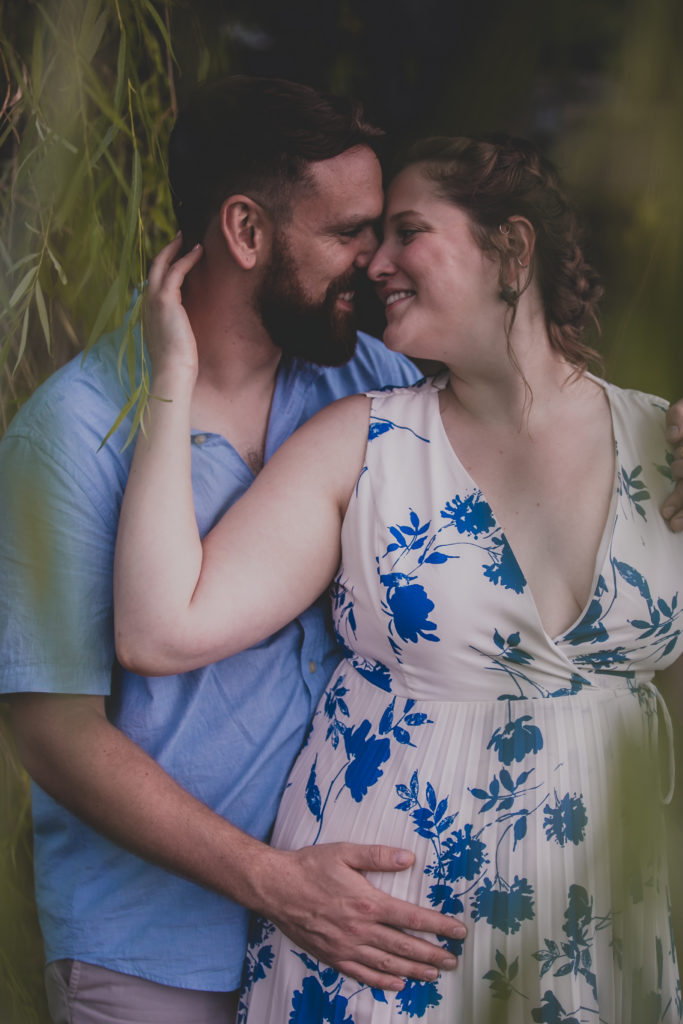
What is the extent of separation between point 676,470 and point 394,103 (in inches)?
22.2

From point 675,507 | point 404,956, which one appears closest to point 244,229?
point 675,507

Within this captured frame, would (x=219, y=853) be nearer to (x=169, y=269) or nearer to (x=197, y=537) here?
(x=197, y=537)

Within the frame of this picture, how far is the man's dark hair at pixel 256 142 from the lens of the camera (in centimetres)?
132

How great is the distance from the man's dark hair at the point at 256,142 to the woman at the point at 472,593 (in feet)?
0.57

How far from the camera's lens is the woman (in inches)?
41.8

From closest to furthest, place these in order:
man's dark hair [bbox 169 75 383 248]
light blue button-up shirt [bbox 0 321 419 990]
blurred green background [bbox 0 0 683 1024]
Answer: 1. blurred green background [bbox 0 0 683 1024]
2. light blue button-up shirt [bbox 0 321 419 990]
3. man's dark hair [bbox 169 75 383 248]

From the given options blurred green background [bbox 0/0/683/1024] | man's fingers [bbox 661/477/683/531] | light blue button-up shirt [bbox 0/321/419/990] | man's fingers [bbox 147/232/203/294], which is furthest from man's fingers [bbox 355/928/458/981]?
man's fingers [bbox 147/232/203/294]

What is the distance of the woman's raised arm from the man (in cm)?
9

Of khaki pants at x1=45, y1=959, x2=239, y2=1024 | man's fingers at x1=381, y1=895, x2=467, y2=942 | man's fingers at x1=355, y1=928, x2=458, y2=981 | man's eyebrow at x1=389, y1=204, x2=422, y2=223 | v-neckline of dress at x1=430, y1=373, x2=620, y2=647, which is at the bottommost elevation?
khaki pants at x1=45, y1=959, x2=239, y2=1024

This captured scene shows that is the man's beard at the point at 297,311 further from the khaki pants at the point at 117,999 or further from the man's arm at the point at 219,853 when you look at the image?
the khaki pants at the point at 117,999

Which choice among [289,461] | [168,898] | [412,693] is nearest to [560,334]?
[289,461]

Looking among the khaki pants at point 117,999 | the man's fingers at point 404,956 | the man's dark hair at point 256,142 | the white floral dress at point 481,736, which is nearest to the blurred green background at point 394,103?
the man's dark hair at point 256,142

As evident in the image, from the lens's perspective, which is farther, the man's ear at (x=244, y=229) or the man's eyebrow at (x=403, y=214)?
the man's ear at (x=244, y=229)

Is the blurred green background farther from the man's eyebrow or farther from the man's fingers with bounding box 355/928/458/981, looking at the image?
the man's fingers with bounding box 355/928/458/981
